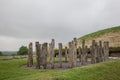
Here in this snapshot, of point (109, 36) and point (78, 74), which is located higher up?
point (109, 36)

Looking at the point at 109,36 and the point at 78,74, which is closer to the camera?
the point at 78,74

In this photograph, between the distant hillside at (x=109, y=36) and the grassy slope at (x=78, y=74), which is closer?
the grassy slope at (x=78, y=74)

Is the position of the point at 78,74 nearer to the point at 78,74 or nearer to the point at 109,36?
the point at 78,74

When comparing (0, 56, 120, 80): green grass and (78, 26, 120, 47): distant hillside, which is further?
(78, 26, 120, 47): distant hillside

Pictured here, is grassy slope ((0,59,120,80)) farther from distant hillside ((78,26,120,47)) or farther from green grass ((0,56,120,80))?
distant hillside ((78,26,120,47))

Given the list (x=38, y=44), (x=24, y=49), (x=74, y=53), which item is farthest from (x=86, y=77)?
(x=24, y=49)

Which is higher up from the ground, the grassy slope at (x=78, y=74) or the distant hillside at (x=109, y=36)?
the distant hillside at (x=109, y=36)

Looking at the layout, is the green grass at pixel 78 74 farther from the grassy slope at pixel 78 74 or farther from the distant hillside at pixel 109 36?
the distant hillside at pixel 109 36

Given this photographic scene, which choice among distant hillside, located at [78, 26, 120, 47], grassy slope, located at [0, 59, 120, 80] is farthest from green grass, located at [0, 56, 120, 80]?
distant hillside, located at [78, 26, 120, 47]

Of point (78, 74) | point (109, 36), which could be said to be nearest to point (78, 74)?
point (78, 74)

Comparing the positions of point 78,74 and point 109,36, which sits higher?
point 109,36

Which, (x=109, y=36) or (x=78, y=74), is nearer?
(x=78, y=74)

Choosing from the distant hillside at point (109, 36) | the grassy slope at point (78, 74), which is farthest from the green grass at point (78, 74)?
the distant hillside at point (109, 36)

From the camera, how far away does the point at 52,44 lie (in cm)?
2450
